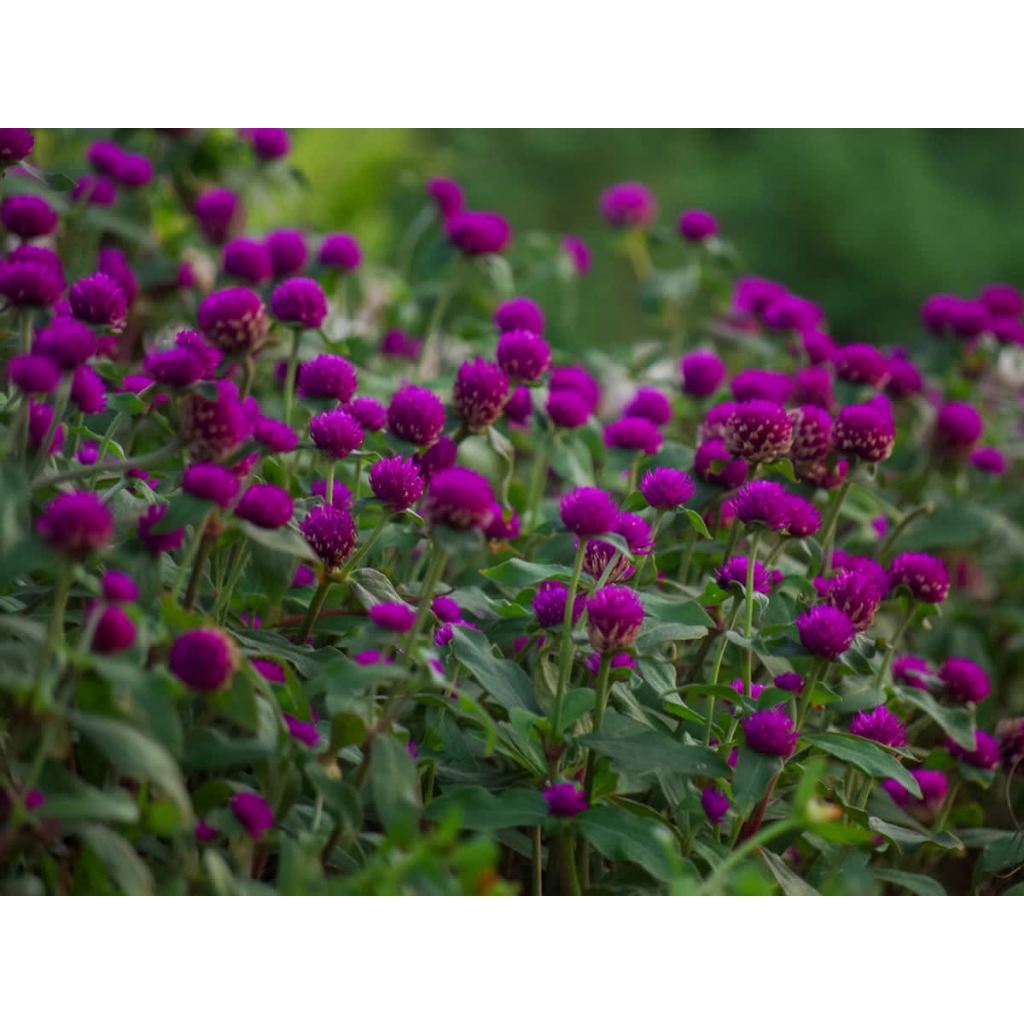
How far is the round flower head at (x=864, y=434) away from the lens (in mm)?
1384

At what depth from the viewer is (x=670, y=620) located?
1233mm

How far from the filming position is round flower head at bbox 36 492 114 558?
2.75 feet

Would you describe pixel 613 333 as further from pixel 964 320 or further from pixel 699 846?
pixel 699 846

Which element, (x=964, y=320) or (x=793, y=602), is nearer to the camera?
(x=793, y=602)

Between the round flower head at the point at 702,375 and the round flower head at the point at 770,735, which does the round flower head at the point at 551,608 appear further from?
the round flower head at the point at 702,375

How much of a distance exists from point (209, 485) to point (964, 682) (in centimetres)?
93

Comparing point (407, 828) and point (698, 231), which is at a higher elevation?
point (698, 231)

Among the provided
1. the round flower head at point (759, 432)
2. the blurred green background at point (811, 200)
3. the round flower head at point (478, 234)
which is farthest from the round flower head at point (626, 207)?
the blurred green background at point (811, 200)

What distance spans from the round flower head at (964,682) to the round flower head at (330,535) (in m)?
0.73

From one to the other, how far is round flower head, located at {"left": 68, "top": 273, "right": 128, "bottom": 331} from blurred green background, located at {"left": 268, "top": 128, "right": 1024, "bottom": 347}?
16.3 feet

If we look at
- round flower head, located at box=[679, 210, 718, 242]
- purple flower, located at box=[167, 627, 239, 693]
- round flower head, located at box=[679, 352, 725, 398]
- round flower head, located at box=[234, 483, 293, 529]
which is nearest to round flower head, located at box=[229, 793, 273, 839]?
purple flower, located at box=[167, 627, 239, 693]
